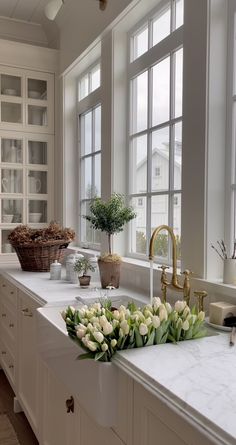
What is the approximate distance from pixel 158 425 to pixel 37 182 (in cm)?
293

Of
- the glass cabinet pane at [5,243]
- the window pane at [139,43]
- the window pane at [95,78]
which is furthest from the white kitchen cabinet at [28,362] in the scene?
the window pane at [95,78]

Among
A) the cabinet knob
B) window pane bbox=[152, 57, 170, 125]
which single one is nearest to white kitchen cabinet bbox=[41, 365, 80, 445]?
the cabinet knob

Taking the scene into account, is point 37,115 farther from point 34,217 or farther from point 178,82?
point 178,82

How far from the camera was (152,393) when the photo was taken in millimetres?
923

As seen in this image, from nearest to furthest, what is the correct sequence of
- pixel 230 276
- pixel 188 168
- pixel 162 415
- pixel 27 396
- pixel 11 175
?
pixel 162 415 < pixel 230 276 < pixel 188 168 < pixel 27 396 < pixel 11 175

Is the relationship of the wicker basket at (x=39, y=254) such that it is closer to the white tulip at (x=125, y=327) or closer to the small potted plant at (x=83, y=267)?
the small potted plant at (x=83, y=267)

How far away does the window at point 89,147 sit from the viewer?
10.4ft

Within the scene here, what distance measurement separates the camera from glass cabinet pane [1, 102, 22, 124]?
3463 mm

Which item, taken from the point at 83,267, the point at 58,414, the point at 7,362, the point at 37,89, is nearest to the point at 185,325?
the point at 58,414

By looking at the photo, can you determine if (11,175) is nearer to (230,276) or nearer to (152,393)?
(230,276)

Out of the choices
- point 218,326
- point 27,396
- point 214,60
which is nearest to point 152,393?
point 218,326

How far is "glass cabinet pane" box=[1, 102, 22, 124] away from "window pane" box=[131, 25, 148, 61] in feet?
4.44

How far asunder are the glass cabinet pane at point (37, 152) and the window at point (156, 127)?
4.27 feet

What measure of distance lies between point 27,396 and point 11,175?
1.89 m
